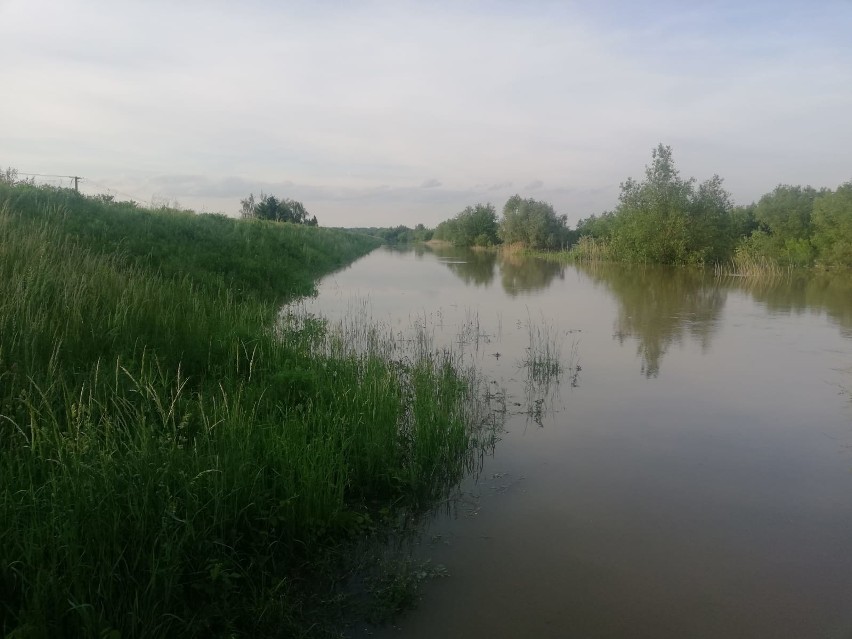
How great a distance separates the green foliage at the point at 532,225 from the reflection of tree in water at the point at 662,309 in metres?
30.9

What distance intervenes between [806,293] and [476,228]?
60.7 m

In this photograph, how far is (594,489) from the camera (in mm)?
4711

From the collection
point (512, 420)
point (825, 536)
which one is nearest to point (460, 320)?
point (512, 420)

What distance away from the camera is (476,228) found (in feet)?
259

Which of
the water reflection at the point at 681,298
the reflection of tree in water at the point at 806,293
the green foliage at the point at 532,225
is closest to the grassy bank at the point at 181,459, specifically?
the water reflection at the point at 681,298

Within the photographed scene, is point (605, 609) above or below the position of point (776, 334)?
below

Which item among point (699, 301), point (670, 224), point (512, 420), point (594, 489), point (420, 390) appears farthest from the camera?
point (670, 224)

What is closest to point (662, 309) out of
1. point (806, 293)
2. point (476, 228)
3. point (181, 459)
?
point (806, 293)

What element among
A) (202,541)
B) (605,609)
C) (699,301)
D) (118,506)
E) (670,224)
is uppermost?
(670,224)

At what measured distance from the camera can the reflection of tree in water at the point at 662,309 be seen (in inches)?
428

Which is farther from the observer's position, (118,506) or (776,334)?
(776,334)

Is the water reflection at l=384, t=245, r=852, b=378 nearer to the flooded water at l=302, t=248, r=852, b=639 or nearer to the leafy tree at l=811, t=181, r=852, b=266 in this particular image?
the flooded water at l=302, t=248, r=852, b=639

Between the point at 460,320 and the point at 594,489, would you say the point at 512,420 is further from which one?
the point at 460,320

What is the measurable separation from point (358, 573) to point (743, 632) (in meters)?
2.12
